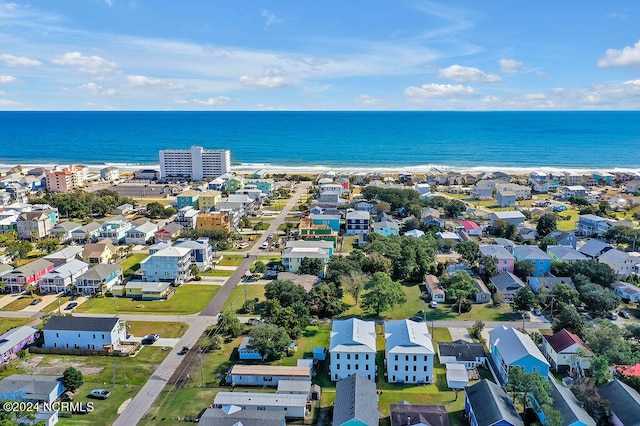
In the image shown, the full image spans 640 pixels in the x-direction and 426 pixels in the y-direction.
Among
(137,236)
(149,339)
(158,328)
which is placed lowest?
(158,328)

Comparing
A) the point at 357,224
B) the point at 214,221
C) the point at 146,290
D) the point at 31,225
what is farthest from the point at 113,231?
the point at 357,224

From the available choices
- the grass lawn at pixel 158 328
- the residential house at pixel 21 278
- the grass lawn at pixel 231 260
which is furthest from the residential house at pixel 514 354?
the residential house at pixel 21 278

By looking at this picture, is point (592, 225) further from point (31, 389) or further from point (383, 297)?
point (31, 389)

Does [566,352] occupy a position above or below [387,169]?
below

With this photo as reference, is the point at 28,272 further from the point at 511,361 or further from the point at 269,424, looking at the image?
the point at 511,361

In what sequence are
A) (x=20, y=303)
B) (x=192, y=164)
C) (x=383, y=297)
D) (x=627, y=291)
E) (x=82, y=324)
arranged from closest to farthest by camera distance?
(x=82, y=324), (x=383, y=297), (x=627, y=291), (x=20, y=303), (x=192, y=164)

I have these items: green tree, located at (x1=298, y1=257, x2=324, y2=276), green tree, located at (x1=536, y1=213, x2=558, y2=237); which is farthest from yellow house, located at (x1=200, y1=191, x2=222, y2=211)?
green tree, located at (x1=536, y1=213, x2=558, y2=237)

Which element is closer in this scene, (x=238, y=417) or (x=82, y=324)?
(x=238, y=417)

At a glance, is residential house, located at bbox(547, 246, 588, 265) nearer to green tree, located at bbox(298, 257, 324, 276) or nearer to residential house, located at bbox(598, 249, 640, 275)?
residential house, located at bbox(598, 249, 640, 275)
